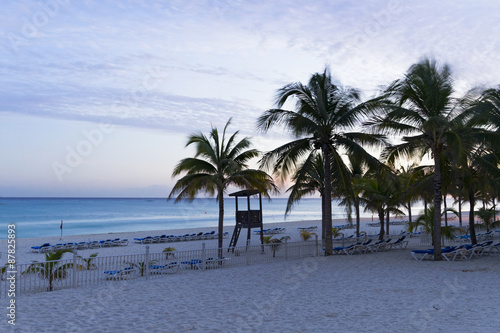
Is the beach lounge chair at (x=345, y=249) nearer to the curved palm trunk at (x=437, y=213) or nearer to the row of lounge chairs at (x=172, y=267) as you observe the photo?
the curved palm trunk at (x=437, y=213)

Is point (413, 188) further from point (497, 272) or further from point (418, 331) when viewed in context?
point (418, 331)

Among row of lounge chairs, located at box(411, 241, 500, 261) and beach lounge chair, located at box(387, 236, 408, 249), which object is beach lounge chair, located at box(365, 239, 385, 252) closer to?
beach lounge chair, located at box(387, 236, 408, 249)

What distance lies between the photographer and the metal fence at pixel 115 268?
11320 millimetres

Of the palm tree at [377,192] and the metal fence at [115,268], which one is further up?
the palm tree at [377,192]

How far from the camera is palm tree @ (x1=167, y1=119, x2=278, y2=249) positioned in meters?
19.3

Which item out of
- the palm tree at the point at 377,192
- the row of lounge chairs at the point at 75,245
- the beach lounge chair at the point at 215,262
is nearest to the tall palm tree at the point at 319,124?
the beach lounge chair at the point at 215,262

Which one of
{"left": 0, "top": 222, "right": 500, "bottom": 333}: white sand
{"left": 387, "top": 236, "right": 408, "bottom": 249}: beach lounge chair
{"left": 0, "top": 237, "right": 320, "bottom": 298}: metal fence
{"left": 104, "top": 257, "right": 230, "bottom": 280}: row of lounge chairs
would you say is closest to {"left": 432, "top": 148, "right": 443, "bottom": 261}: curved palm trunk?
{"left": 0, "top": 222, "right": 500, "bottom": 333}: white sand

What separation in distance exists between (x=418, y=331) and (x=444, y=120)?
10589 mm

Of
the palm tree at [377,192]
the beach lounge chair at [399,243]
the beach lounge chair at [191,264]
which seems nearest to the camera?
the beach lounge chair at [191,264]

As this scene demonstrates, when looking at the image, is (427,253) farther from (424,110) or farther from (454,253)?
(424,110)

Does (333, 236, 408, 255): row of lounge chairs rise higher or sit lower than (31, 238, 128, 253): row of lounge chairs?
higher

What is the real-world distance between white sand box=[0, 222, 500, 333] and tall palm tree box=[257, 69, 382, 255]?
507 centimetres

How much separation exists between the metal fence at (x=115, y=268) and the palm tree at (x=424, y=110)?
19.3ft

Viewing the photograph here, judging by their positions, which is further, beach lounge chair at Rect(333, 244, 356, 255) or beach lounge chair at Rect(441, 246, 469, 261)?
beach lounge chair at Rect(333, 244, 356, 255)
